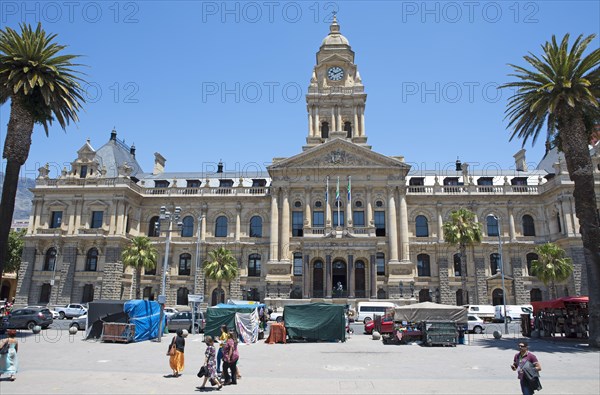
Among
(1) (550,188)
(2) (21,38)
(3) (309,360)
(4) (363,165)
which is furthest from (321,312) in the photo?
(1) (550,188)

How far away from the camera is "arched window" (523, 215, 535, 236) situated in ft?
186

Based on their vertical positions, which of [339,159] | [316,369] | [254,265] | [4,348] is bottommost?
[316,369]

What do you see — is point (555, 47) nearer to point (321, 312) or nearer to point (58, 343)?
point (321, 312)

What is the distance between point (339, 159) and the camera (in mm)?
57094

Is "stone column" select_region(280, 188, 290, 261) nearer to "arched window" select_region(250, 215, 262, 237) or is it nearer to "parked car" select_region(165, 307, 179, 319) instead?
"arched window" select_region(250, 215, 262, 237)

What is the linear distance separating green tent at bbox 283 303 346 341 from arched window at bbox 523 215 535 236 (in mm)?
36529

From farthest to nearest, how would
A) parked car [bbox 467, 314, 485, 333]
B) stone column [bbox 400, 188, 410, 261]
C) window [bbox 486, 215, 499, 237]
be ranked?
1. window [bbox 486, 215, 499, 237]
2. stone column [bbox 400, 188, 410, 261]
3. parked car [bbox 467, 314, 485, 333]

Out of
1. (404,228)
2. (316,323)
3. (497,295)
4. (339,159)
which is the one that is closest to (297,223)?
(339,159)

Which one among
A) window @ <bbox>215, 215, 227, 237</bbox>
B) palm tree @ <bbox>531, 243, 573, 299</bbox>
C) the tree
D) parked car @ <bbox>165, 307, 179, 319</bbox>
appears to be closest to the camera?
parked car @ <bbox>165, 307, 179, 319</bbox>

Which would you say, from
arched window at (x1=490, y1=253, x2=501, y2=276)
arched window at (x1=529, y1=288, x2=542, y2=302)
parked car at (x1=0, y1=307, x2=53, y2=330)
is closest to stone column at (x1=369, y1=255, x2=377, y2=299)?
arched window at (x1=490, y1=253, x2=501, y2=276)

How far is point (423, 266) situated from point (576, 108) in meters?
31.9

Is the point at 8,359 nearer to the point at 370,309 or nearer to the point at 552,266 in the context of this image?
the point at 370,309

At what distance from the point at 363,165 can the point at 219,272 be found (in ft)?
71.8

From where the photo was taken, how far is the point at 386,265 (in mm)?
54531
